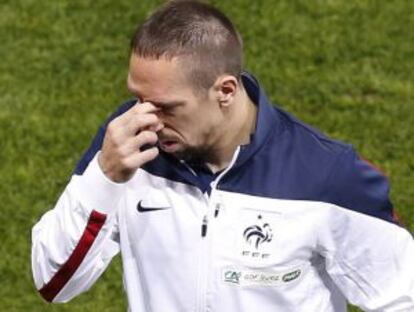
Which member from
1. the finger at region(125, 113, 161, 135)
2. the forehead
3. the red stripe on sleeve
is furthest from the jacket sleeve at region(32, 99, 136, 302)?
the forehead

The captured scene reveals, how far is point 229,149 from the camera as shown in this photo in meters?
4.76

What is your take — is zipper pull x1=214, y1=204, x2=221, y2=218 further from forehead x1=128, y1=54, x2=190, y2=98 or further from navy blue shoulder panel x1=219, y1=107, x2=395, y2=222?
forehead x1=128, y1=54, x2=190, y2=98

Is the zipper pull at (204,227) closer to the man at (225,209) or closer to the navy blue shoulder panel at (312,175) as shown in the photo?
the man at (225,209)

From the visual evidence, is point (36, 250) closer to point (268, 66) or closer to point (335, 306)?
point (335, 306)

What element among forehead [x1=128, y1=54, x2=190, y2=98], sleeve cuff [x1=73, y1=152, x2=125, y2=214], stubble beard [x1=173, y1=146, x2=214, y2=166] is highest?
forehead [x1=128, y1=54, x2=190, y2=98]

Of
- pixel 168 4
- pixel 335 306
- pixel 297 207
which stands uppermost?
pixel 168 4

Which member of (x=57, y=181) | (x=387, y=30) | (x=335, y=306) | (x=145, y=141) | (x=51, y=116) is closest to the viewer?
(x=145, y=141)

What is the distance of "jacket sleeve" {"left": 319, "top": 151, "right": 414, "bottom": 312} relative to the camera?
467cm

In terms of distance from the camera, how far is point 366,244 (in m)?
Result: 4.72

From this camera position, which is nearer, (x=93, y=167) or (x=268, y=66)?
(x=93, y=167)

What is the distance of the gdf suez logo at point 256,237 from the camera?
15.4ft

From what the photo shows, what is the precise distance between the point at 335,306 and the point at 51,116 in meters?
4.62

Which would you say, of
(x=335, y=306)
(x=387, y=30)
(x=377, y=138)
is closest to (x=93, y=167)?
(x=335, y=306)

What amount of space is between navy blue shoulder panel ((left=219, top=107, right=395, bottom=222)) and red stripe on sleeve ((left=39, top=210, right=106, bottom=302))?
17.6 inches
